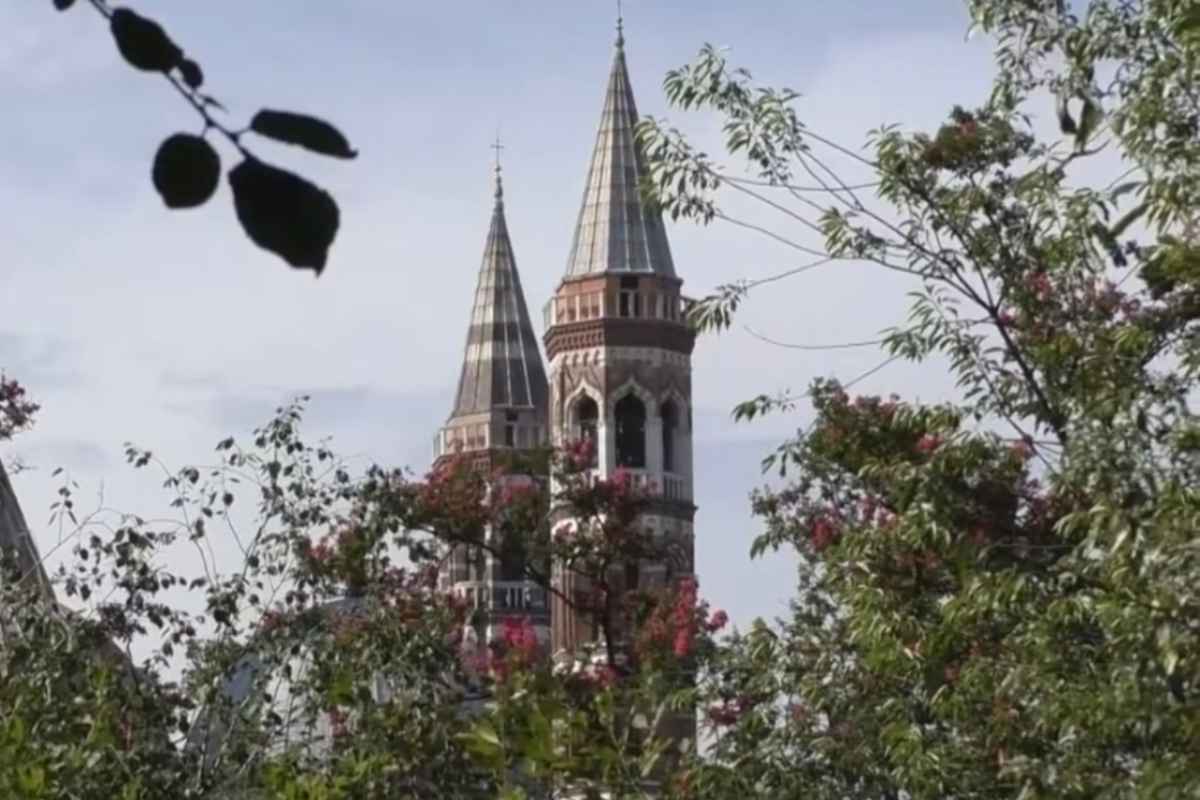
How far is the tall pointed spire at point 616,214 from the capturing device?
132 ft

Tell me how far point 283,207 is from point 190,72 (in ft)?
0.47

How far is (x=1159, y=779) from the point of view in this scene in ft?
24.7

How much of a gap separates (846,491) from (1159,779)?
8623 millimetres

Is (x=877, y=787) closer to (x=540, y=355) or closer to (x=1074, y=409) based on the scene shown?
(x=1074, y=409)

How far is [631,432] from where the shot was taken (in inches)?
1656

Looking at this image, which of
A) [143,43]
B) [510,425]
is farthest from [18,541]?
[510,425]

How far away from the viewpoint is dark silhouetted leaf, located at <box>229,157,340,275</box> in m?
2.07

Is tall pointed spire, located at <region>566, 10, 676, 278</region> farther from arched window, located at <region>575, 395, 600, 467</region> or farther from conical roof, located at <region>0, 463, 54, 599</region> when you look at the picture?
conical roof, located at <region>0, 463, 54, 599</region>

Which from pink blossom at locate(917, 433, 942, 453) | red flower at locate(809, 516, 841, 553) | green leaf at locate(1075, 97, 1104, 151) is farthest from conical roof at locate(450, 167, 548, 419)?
green leaf at locate(1075, 97, 1104, 151)

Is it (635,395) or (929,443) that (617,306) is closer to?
(635,395)

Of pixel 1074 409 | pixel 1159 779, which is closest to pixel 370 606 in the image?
pixel 1074 409

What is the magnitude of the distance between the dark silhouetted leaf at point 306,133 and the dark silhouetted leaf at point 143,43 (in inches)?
3.7

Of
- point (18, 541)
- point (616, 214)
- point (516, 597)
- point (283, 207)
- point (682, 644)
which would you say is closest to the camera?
point (283, 207)

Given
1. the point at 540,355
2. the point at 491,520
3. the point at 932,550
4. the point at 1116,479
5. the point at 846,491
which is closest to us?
the point at 1116,479
